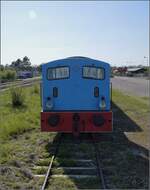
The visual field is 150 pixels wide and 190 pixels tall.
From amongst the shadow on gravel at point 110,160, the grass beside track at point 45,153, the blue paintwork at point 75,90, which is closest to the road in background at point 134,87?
the grass beside track at point 45,153

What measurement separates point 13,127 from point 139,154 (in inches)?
186

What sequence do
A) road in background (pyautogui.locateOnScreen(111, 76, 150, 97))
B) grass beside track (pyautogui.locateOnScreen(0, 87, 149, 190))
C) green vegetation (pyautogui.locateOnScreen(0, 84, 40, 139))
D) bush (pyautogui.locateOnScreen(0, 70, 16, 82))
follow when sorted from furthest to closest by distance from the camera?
1. bush (pyautogui.locateOnScreen(0, 70, 16, 82))
2. road in background (pyautogui.locateOnScreen(111, 76, 150, 97))
3. green vegetation (pyautogui.locateOnScreen(0, 84, 40, 139))
4. grass beside track (pyautogui.locateOnScreen(0, 87, 149, 190))

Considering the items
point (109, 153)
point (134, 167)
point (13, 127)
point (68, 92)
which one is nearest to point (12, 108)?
point (13, 127)

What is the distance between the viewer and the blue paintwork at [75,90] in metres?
12.2

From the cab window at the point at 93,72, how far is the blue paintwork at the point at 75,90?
11 centimetres

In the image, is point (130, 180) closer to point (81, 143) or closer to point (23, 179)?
point (23, 179)

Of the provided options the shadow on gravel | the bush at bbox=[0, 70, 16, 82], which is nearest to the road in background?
the bush at bbox=[0, 70, 16, 82]

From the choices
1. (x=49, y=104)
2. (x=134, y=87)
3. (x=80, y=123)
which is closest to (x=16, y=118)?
(x=49, y=104)

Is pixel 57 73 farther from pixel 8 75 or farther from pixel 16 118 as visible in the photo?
pixel 8 75

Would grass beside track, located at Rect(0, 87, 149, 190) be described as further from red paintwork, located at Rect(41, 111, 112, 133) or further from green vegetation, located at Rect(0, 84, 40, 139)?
red paintwork, located at Rect(41, 111, 112, 133)

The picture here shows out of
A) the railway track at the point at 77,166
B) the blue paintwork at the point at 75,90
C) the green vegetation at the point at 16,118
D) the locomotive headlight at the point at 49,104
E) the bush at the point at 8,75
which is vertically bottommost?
the railway track at the point at 77,166

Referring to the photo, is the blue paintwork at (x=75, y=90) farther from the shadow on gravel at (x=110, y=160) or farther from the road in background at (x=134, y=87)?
the road in background at (x=134, y=87)

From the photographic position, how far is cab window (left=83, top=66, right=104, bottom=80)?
39.9 ft

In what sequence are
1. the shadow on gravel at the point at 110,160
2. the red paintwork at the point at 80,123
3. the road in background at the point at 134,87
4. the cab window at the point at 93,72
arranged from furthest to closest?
the road in background at the point at 134,87, the cab window at the point at 93,72, the red paintwork at the point at 80,123, the shadow on gravel at the point at 110,160
